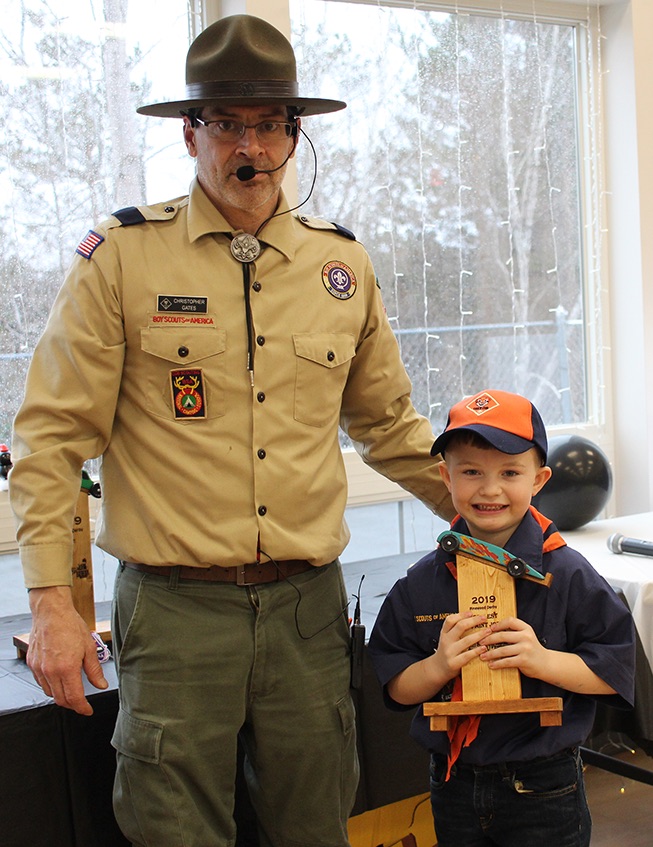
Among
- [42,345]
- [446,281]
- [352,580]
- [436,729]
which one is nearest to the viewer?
[436,729]

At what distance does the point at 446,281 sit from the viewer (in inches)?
140

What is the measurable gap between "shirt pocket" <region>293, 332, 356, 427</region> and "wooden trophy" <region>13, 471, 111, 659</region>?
1.82ft

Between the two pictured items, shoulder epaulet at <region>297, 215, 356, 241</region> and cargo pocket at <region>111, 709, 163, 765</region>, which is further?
shoulder epaulet at <region>297, 215, 356, 241</region>

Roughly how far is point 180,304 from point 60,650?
0.53 m

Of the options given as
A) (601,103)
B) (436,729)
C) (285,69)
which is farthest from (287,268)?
(601,103)

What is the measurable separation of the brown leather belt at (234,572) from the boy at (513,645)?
0.21m

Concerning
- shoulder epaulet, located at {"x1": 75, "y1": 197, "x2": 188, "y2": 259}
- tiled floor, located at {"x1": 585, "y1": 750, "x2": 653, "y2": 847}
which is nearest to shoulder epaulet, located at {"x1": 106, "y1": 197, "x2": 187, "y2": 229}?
shoulder epaulet, located at {"x1": 75, "y1": 197, "x2": 188, "y2": 259}

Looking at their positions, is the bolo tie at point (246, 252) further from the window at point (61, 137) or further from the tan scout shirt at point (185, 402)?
the window at point (61, 137)

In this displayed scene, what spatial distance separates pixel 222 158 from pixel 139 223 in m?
0.17

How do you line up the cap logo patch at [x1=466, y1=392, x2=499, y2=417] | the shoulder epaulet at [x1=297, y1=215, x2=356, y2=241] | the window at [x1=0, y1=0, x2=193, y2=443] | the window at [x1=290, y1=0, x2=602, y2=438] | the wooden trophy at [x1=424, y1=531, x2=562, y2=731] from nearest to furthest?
1. the wooden trophy at [x1=424, y1=531, x2=562, y2=731]
2. the cap logo patch at [x1=466, y1=392, x2=499, y2=417]
3. the shoulder epaulet at [x1=297, y1=215, x2=356, y2=241]
4. the window at [x1=0, y1=0, x2=193, y2=443]
5. the window at [x1=290, y1=0, x2=602, y2=438]

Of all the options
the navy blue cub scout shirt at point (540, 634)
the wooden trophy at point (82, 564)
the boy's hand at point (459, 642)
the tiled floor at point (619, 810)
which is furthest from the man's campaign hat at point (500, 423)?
the tiled floor at point (619, 810)

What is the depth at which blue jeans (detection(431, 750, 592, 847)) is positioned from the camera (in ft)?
4.55

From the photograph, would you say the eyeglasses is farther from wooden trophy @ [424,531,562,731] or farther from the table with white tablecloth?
the table with white tablecloth

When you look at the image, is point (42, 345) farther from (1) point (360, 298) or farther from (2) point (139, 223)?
(1) point (360, 298)
